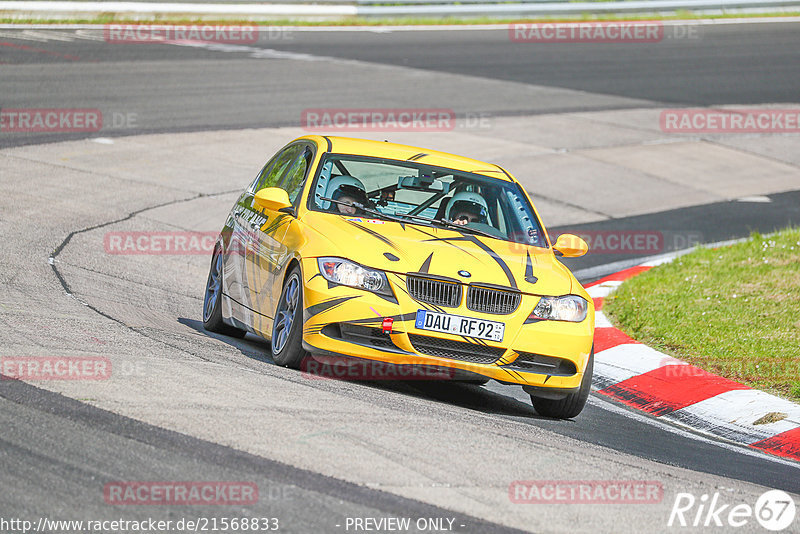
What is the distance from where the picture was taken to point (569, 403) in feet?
25.5

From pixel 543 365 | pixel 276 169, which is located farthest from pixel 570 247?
pixel 276 169

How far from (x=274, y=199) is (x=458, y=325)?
1.73m

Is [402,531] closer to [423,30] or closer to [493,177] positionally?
[493,177]

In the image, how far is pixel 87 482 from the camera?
480 cm

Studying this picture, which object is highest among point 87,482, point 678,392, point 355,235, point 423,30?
point 423,30

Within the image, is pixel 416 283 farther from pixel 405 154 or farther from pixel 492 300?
pixel 405 154

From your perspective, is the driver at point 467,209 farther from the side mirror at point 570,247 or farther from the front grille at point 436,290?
the front grille at point 436,290

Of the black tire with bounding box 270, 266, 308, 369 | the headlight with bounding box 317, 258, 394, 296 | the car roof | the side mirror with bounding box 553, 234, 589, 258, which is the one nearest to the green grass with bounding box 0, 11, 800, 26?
the car roof

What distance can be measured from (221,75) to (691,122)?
917cm

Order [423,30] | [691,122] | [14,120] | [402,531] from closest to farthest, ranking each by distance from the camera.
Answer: [402,531] → [14,120] → [691,122] → [423,30]

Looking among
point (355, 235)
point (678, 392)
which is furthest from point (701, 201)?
point (355, 235)

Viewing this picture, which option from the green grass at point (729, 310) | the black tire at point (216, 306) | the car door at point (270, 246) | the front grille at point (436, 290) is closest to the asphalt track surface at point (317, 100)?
the black tire at point (216, 306)

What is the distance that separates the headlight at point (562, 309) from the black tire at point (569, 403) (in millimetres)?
285

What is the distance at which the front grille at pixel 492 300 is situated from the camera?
290 inches
